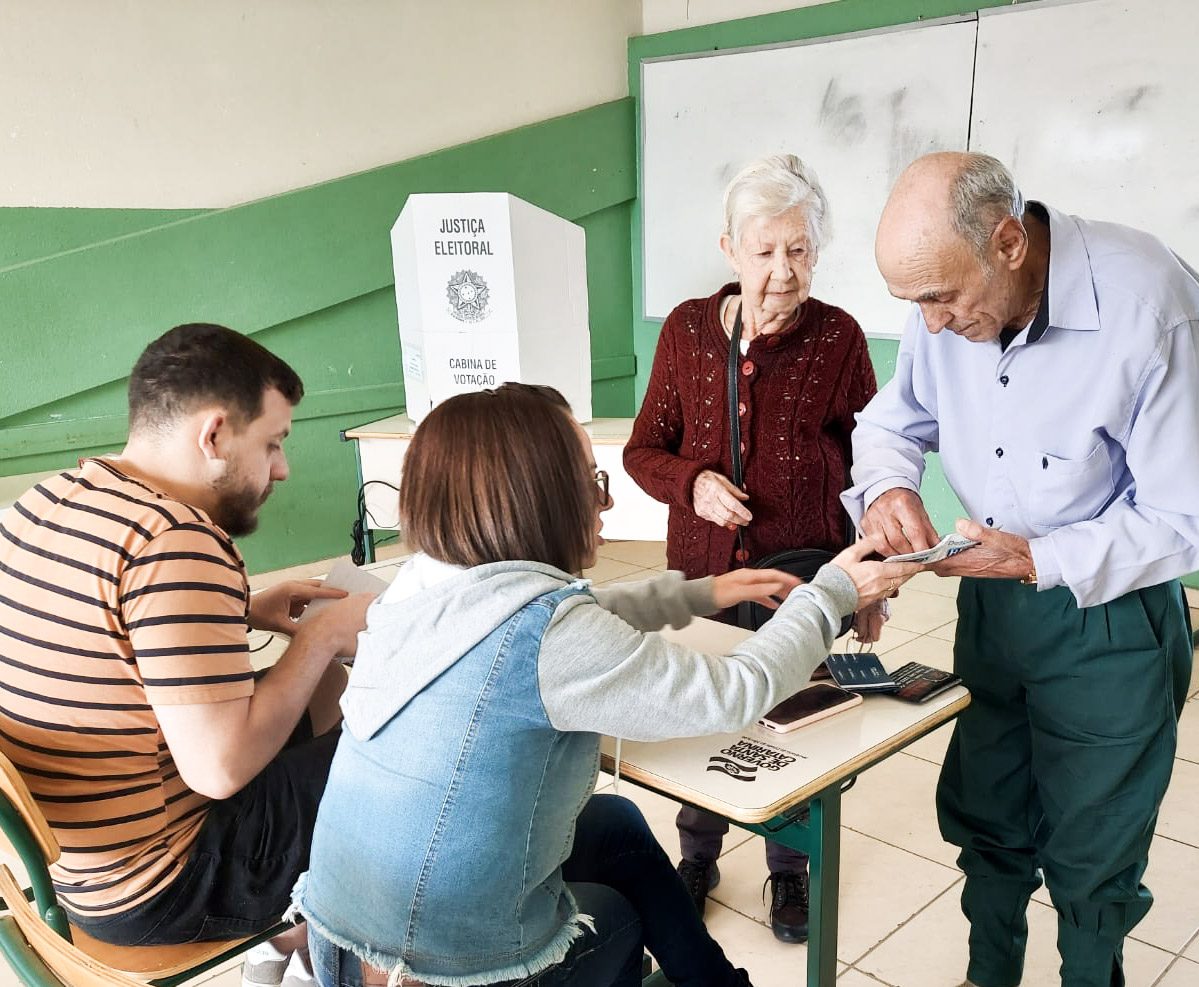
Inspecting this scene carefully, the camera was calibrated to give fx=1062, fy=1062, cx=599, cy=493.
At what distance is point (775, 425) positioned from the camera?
201cm

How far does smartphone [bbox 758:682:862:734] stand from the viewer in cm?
147


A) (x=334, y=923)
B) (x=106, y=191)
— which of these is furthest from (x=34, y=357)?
(x=334, y=923)

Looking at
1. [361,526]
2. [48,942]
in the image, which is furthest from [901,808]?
[48,942]

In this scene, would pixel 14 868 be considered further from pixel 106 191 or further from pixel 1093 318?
pixel 106 191

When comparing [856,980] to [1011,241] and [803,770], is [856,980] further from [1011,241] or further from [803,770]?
[1011,241]

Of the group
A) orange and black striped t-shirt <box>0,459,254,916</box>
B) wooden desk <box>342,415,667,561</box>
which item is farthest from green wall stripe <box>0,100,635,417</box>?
orange and black striped t-shirt <box>0,459,254,916</box>

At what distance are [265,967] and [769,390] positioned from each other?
1439 mm

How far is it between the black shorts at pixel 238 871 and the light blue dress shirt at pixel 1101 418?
1.11m

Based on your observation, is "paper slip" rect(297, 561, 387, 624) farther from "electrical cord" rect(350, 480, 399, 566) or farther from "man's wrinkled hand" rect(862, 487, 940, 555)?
"electrical cord" rect(350, 480, 399, 566)

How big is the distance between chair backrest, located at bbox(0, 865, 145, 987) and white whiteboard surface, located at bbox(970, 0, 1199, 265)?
405 cm

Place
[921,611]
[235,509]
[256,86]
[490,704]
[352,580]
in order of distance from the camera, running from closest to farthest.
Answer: [490,704] < [235,509] < [352,580] < [921,611] < [256,86]

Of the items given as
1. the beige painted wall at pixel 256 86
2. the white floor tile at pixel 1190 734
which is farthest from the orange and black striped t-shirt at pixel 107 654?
the beige painted wall at pixel 256 86

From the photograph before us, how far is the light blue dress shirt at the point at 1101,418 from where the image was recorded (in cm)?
142

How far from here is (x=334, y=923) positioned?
1243mm
